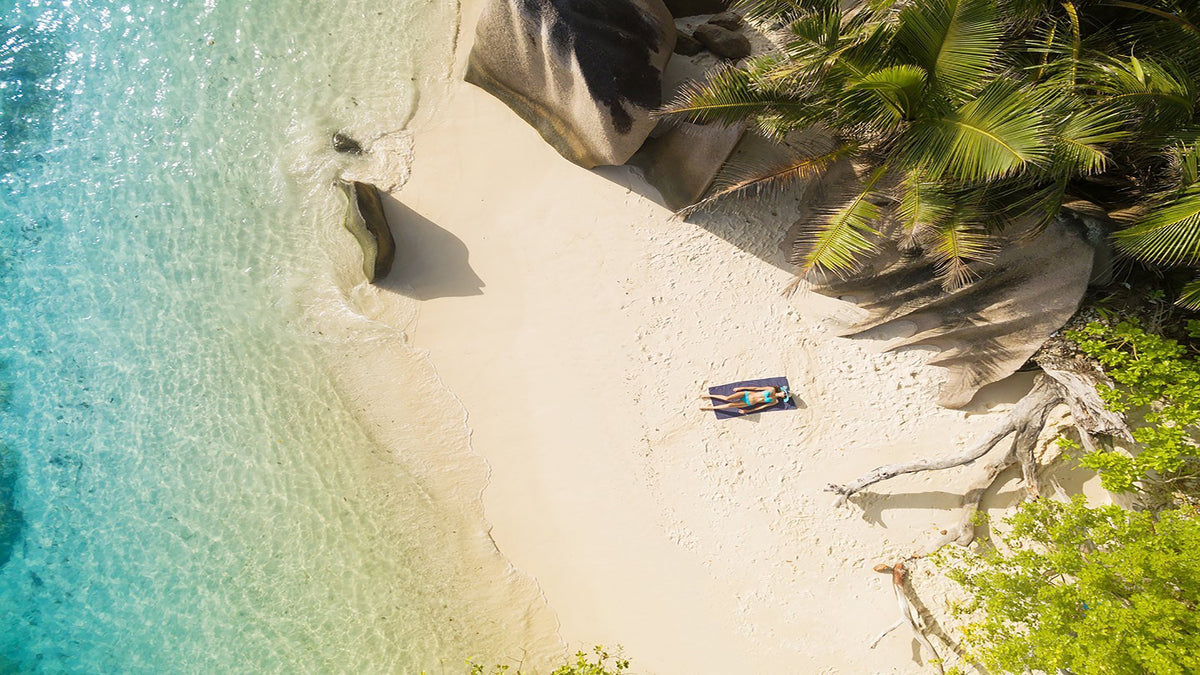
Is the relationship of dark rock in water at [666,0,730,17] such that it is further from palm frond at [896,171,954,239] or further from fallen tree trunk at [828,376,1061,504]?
fallen tree trunk at [828,376,1061,504]

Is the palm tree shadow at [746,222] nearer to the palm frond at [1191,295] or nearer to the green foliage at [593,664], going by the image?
the palm frond at [1191,295]

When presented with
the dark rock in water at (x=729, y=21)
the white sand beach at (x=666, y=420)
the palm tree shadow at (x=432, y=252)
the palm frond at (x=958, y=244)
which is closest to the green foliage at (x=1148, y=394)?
the white sand beach at (x=666, y=420)

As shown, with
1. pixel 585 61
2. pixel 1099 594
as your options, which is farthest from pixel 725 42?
pixel 1099 594

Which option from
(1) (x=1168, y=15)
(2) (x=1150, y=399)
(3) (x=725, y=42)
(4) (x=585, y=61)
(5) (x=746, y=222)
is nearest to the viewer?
(1) (x=1168, y=15)

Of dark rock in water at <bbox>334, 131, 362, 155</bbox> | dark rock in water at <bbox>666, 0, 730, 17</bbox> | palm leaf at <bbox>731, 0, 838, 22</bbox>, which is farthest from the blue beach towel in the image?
dark rock in water at <bbox>334, 131, 362, 155</bbox>

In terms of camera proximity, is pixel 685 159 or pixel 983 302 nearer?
pixel 983 302

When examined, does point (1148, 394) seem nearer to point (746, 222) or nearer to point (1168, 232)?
point (1168, 232)

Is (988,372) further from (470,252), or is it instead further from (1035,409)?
(470,252)
